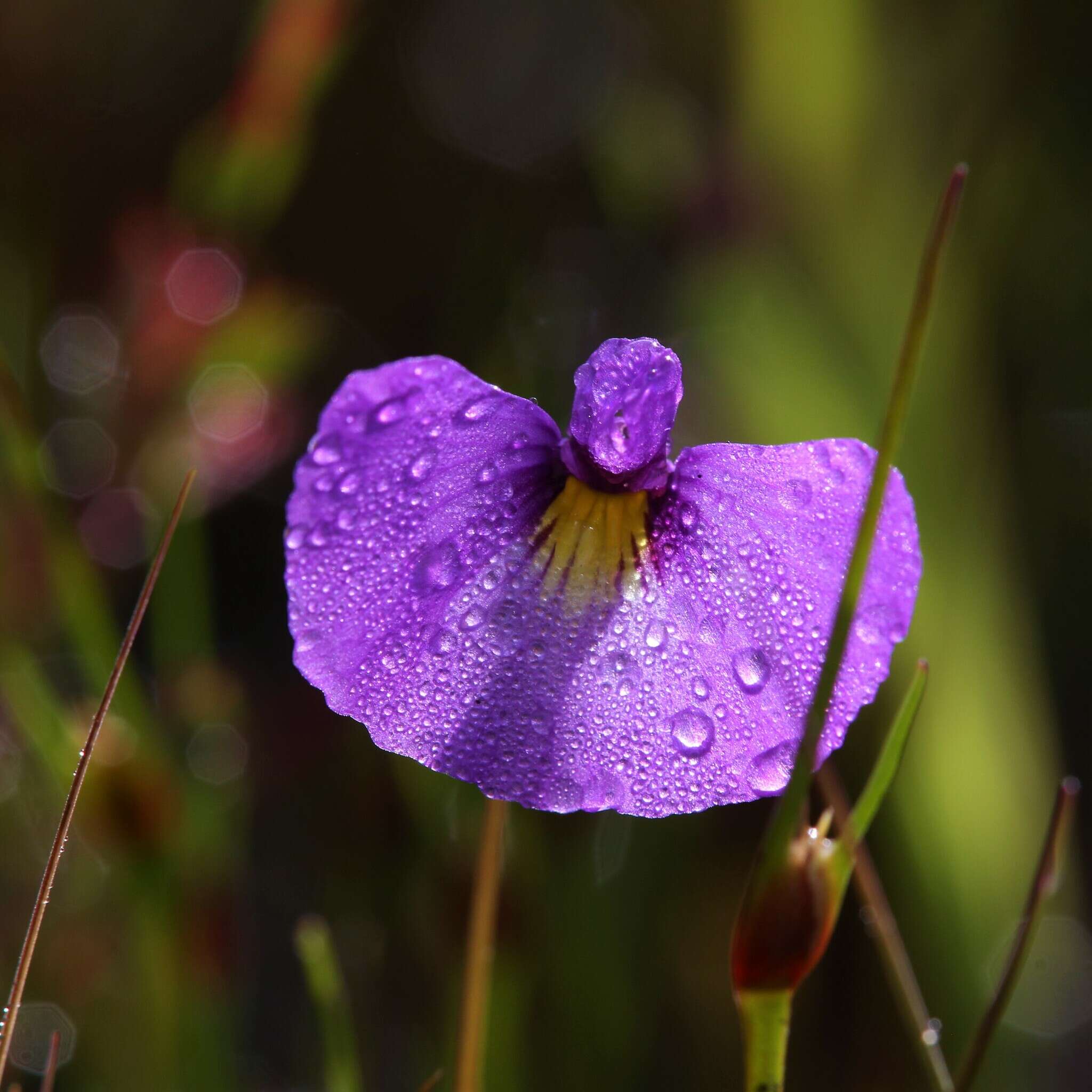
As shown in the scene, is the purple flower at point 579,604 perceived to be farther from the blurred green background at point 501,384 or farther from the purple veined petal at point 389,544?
the blurred green background at point 501,384

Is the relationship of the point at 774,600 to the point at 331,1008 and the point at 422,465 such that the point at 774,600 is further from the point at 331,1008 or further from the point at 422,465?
the point at 331,1008

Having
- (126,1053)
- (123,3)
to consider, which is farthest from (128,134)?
(126,1053)

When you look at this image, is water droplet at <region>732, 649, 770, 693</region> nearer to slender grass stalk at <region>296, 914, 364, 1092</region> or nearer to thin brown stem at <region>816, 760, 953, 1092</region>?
thin brown stem at <region>816, 760, 953, 1092</region>

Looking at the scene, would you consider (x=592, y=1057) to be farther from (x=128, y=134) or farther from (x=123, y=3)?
(x=123, y=3)

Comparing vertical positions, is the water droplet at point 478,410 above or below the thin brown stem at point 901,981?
above

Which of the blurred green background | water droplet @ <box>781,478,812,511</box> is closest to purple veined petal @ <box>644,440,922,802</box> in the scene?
water droplet @ <box>781,478,812,511</box>

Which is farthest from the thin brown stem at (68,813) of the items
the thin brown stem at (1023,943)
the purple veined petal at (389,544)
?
the thin brown stem at (1023,943)
